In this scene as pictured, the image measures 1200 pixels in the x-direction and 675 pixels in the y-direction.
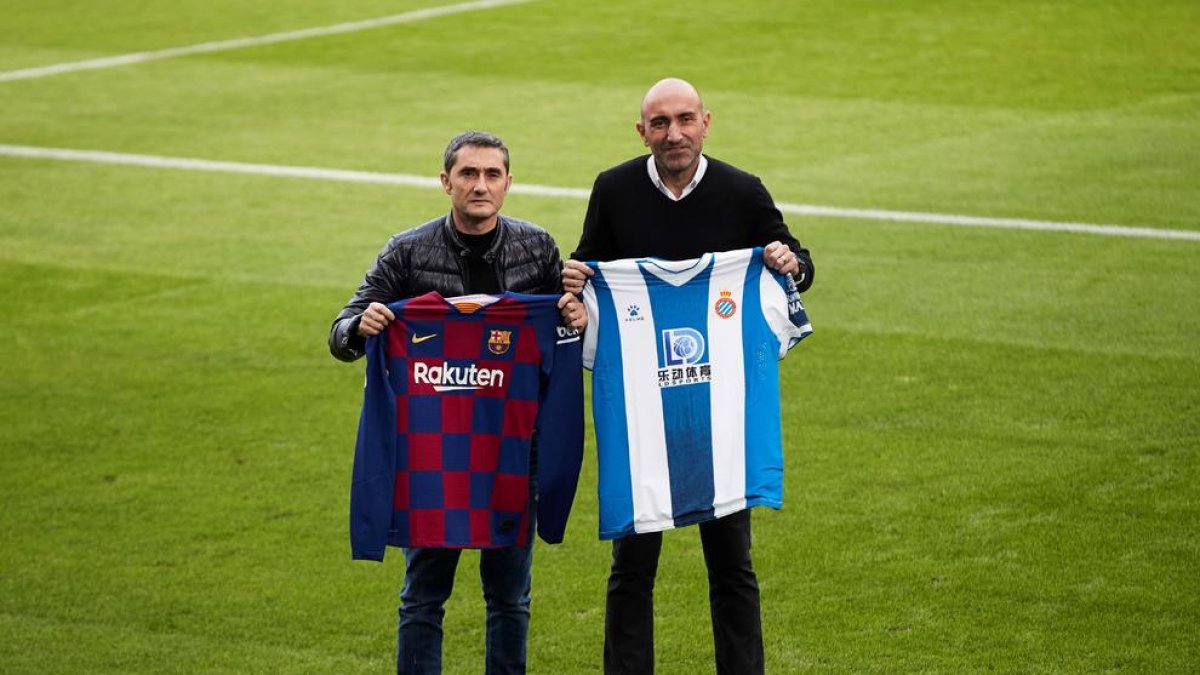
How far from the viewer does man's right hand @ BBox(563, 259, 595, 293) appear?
6.26 meters

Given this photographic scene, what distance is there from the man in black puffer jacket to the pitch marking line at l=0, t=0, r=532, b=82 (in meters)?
17.1

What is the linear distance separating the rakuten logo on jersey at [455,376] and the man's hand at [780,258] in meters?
1.06

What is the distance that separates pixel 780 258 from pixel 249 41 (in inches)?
747

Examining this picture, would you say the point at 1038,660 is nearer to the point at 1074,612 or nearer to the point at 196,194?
the point at 1074,612

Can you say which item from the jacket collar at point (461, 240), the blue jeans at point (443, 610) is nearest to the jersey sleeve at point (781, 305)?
the jacket collar at point (461, 240)

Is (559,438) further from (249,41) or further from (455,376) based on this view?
(249,41)

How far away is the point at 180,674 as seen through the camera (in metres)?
7.25

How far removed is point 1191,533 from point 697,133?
3.59m

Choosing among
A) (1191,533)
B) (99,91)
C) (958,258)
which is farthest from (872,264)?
(99,91)

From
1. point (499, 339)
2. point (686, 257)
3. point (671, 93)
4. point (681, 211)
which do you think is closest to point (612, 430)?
point (499, 339)

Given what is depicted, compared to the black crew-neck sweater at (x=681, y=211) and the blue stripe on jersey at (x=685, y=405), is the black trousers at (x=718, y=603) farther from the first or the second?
the black crew-neck sweater at (x=681, y=211)

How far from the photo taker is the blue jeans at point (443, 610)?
6.29m

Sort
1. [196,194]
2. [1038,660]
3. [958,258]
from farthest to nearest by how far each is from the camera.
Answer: [196,194] → [958,258] → [1038,660]

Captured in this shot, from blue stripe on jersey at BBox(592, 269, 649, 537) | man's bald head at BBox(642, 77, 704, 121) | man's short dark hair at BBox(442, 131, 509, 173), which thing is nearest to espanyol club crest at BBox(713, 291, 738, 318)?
blue stripe on jersey at BBox(592, 269, 649, 537)
